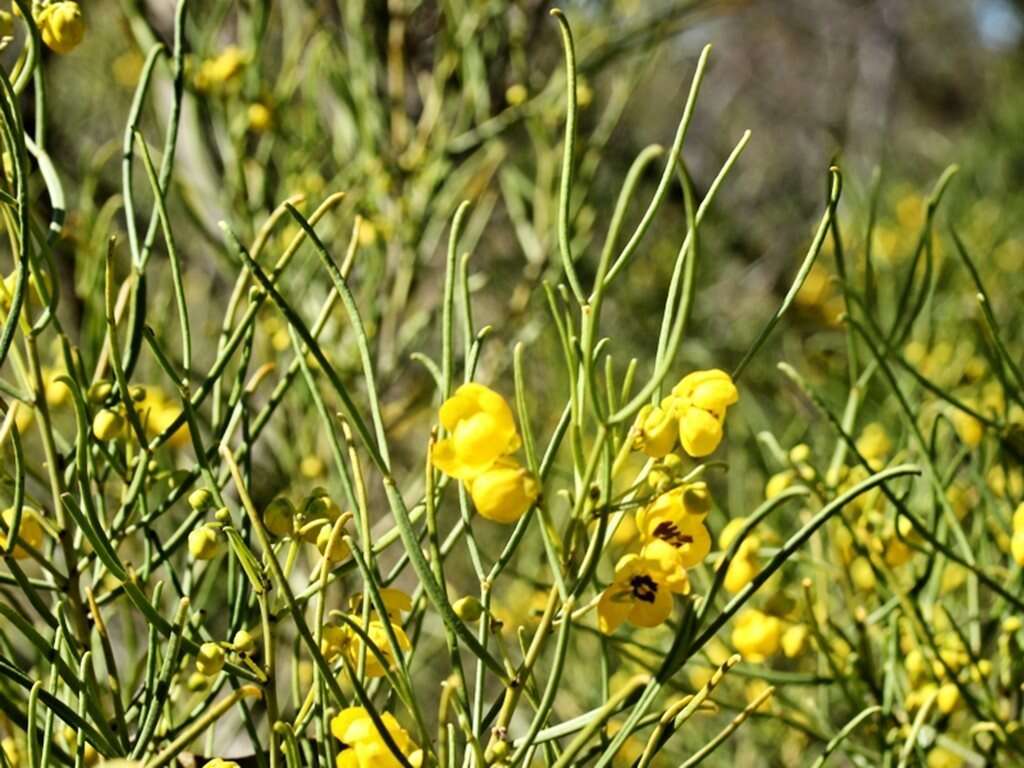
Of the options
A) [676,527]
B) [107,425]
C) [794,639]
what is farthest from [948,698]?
[107,425]

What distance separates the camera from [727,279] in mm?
2916

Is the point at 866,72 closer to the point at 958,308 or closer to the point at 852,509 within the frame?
the point at 958,308

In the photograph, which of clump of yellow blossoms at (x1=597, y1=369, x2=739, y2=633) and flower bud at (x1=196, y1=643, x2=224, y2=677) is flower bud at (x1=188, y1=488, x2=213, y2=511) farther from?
clump of yellow blossoms at (x1=597, y1=369, x2=739, y2=633)

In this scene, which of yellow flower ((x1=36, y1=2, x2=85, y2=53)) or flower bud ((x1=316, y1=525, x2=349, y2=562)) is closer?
flower bud ((x1=316, y1=525, x2=349, y2=562))

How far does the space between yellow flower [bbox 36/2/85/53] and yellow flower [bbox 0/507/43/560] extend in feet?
0.85

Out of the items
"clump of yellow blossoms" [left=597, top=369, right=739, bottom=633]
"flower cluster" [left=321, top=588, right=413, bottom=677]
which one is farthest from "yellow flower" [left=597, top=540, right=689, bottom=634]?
"flower cluster" [left=321, top=588, right=413, bottom=677]

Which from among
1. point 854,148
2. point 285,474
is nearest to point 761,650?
point 285,474

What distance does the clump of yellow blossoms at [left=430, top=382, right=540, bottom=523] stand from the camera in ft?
1.61

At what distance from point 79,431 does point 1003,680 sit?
2.03ft

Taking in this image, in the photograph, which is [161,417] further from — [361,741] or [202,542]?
[361,741]

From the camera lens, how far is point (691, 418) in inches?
20.6

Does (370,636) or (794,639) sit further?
(794,639)

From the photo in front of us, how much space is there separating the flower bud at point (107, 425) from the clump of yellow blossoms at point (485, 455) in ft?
0.73

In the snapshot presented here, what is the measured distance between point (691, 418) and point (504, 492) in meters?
0.09
